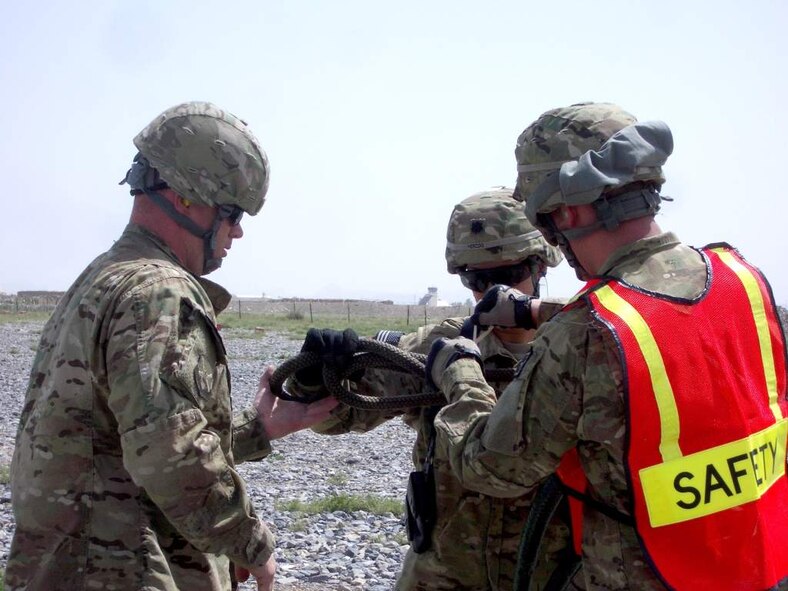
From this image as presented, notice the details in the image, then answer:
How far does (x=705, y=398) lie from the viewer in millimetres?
2646

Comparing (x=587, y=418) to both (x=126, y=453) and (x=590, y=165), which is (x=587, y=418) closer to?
(x=590, y=165)

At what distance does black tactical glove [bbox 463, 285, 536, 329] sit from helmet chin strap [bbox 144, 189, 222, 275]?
1009 mm

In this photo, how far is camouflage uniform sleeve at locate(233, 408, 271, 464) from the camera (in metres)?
3.82

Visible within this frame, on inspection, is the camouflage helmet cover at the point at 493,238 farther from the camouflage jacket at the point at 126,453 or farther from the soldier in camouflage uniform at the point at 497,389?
the camouflage jacket at the point at 126,453

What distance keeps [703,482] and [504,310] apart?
3.58 feet

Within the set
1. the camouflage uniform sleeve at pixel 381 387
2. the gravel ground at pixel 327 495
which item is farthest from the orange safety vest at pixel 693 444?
the gravel ground at pixel 327 495

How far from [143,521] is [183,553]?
0.65 feet

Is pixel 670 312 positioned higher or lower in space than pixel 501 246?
lower

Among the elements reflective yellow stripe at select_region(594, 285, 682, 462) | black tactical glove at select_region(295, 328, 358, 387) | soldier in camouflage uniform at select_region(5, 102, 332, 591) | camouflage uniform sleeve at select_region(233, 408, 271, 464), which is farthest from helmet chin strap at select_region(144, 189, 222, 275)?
reflective yellow stripe at select_region(594, 285, 682, 462)

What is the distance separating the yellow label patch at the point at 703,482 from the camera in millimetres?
2635

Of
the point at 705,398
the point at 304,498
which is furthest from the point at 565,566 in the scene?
the point at 304,498

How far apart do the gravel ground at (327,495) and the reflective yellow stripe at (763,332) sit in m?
4.19

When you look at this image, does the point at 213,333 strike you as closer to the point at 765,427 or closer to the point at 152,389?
the point at 152,389

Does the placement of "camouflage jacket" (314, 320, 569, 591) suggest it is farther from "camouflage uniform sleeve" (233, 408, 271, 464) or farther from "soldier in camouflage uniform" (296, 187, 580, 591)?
"camouflage uniform sleeve" (233, 408, 271, 464)
